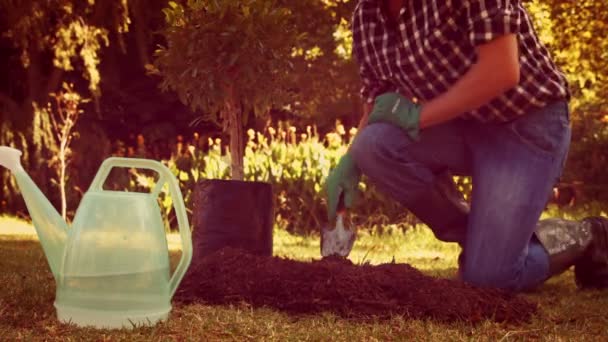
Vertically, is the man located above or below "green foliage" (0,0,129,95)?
below

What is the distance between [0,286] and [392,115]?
1.50 m

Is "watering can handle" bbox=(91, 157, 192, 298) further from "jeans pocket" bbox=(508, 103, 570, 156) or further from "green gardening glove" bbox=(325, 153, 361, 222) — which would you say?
"jeans pocket" bbox=(508, 103, 570, 156)

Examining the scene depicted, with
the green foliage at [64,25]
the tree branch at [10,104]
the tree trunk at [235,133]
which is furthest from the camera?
the tree branch at [10,104]

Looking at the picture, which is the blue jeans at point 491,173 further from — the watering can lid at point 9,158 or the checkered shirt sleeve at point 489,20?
the watering can lid at point 9,158

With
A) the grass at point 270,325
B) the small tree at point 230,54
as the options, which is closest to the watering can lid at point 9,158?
the grass at point 270,325

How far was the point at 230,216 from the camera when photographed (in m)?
3.13

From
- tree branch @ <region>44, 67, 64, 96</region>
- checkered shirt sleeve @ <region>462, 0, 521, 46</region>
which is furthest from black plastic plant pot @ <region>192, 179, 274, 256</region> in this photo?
tree branch @ <region>44, 67, 64, 96</region>

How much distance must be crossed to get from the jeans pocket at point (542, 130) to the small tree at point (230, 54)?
135cm

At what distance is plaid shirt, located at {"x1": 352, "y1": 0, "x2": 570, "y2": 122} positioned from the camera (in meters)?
2.28

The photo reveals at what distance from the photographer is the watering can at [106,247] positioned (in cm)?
191

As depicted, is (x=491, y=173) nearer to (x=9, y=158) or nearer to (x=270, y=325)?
(x=270, y=325)

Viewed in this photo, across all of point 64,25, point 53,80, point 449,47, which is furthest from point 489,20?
point 53,80

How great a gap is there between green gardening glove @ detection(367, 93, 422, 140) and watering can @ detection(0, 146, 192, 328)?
2.98 feet

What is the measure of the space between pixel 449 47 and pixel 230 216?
1.23 meters
